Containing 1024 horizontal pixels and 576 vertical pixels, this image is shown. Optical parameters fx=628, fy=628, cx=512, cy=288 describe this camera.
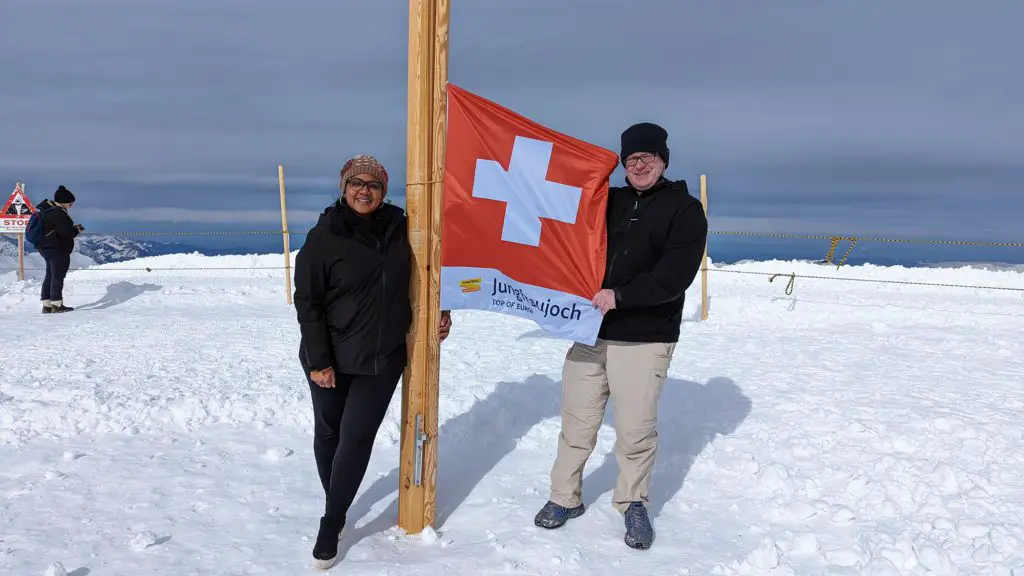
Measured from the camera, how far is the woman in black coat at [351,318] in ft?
10.6

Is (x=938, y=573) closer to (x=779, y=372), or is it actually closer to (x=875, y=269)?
(x=779, y=372)

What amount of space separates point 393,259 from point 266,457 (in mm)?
2379

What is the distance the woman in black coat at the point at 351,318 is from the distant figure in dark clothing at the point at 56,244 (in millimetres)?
10378

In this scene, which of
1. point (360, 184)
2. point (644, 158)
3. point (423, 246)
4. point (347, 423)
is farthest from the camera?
point (644, 158)

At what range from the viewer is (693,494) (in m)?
4.47

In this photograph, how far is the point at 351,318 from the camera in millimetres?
3305

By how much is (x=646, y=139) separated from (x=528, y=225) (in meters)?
0.84

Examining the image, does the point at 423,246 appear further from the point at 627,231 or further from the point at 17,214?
the point at 17,214

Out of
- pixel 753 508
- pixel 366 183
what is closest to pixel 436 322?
pixel 366 183

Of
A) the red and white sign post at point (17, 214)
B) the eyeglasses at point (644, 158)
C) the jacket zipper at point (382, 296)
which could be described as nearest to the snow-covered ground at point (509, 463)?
the jacket zipper at point (382, 296)

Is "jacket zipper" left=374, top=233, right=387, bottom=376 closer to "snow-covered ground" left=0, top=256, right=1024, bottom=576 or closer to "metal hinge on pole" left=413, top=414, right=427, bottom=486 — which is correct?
"metal hinge on pole" left=413, top=414, right=427, bottom=486

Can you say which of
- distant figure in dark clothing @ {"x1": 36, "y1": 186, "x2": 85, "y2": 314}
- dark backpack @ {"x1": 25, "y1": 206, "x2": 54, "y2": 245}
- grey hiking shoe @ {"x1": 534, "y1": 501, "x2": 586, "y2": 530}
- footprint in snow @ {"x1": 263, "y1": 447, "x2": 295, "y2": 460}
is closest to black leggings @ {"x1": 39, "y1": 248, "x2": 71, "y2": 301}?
distant figure in dark clothing @ {"x1": 36, "y1": 186, "x2": 85, "y2": 314}

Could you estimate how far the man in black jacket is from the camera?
3.57 meters

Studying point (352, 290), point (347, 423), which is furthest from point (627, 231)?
point (347, 423)
